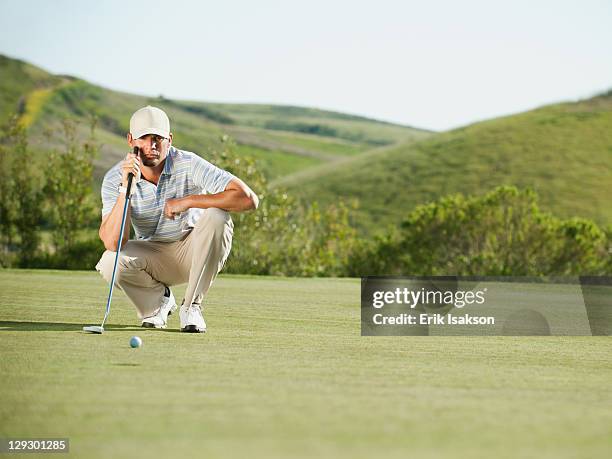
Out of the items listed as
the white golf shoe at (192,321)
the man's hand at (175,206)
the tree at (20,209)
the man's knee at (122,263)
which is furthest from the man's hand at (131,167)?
the tree at (20,209)

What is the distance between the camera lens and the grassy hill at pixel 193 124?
324 feet

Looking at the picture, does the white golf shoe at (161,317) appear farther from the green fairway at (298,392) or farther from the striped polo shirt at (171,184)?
the striped polo shirt at (171,184)

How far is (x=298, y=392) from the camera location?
395 centimetres

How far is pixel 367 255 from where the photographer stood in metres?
29.2

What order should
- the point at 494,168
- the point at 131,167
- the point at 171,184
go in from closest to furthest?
the point at 131,167
the point at 171,184
the point at 494,168

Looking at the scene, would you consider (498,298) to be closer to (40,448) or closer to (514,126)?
(40,448)

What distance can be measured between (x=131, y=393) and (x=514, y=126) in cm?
7413

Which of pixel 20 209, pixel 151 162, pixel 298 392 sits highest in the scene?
pixel 20 209

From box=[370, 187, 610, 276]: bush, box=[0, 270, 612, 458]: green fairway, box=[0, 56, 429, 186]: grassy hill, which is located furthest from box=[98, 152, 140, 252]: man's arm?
box=[0, 56, 429, 186]: grassy hill

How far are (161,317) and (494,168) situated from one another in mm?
61916

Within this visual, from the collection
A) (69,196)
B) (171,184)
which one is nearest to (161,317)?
(171,184)

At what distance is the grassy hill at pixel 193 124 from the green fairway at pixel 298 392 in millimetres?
77348

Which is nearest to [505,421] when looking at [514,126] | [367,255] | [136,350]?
[136,350]

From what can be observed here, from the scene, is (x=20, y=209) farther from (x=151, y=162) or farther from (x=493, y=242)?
(x=151, y=162)
